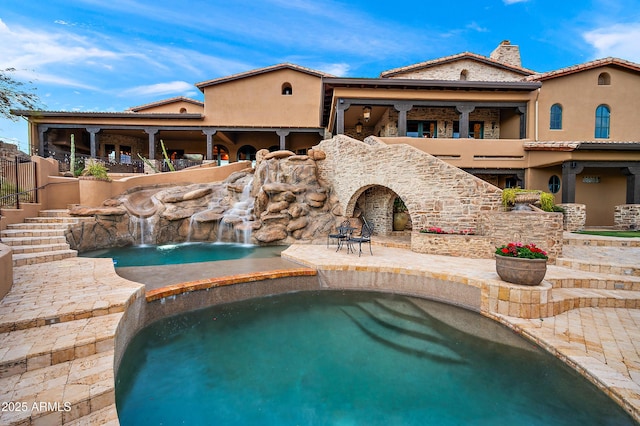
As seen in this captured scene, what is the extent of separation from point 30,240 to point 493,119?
72.5ft

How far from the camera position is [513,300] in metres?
5.17

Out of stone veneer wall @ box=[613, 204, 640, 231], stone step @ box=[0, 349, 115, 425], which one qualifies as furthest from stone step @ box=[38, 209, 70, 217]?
stone veneer wall @ box=[613, 204, 640, 231]

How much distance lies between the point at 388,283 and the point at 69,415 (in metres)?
5.88

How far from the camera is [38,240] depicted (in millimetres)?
7574

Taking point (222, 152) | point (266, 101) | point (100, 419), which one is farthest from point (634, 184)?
point (222, 152)

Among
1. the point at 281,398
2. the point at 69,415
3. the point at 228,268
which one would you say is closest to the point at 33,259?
the point at 228,268

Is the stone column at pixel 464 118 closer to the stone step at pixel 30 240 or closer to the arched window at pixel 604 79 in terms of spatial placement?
the arched window at pixel 604 79

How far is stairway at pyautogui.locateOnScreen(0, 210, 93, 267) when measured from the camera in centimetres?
657

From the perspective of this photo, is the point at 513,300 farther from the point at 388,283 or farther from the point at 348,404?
the point at 348,404

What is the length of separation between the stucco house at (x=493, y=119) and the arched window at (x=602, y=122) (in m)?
0.06

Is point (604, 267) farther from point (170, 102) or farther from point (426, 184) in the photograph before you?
point (170, 102)

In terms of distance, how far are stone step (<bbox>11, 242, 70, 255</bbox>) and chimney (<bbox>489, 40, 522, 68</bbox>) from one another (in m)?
25.0

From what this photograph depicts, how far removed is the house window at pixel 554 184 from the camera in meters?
14.2

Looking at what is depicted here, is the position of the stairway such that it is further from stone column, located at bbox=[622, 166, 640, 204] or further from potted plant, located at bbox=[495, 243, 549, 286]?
stone column, located at bbox=[622, 166, 640, 204]
